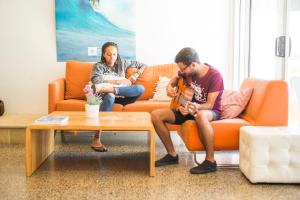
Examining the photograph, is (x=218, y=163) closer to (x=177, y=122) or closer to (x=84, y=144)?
(x=177, y=122)

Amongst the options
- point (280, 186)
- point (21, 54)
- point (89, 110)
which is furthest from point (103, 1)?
point (280, 186)

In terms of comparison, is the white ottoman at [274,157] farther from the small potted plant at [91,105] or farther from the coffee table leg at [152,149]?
the small potted plant at [91,105]

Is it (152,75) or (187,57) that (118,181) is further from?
(152,75)

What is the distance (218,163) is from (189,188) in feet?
2.41

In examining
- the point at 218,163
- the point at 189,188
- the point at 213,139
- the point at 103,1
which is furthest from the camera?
the point at 103,1

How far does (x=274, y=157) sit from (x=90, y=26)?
3052mm

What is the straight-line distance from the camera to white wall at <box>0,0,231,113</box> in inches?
196

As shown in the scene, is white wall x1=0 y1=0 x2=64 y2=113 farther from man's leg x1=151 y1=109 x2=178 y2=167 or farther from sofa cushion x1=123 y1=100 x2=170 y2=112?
man's leg x1=151 y1=109 x2=178 y2=167

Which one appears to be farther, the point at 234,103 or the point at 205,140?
the point at 234,103

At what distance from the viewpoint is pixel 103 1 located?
4953 millimetres

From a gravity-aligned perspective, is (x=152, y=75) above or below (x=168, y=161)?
above

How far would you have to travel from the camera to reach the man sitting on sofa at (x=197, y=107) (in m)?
3.13

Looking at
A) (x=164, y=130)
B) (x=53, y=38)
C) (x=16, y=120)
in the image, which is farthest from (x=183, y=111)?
(x=53, y=38)

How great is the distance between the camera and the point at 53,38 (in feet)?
16.4
